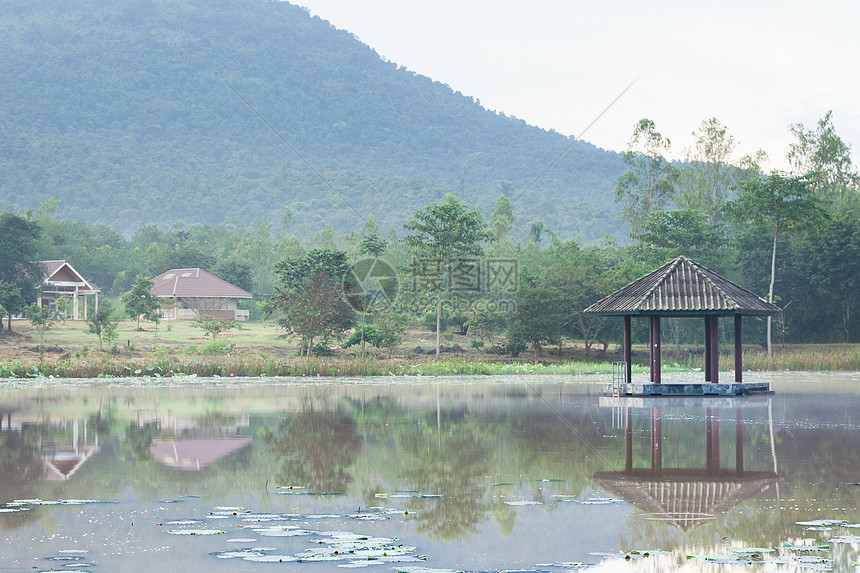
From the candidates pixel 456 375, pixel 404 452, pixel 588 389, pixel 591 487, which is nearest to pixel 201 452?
pixel 404 452

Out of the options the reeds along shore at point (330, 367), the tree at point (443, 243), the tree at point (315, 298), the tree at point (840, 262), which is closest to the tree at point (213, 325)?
the tree at point (315, 298)

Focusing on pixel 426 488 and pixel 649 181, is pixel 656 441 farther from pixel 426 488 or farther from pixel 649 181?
pixel 649 181

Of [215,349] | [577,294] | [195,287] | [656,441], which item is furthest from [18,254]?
[656,441]

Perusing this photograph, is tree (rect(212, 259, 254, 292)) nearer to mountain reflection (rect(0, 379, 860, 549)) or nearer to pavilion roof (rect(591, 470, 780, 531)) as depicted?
mountain reflection (rect(0, 379, 860, 549))

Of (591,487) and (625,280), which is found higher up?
(625,280)

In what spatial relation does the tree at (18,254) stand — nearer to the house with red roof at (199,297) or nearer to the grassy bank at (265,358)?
the grassy bank at (265,358)

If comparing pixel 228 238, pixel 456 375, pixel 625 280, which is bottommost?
pixel 456 375

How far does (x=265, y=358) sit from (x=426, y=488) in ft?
117

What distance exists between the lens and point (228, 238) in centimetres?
14200

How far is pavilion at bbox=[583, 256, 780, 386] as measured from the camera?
2881 cm

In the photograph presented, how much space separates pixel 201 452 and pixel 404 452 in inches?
144

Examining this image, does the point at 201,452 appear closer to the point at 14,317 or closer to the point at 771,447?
the point at 771,447

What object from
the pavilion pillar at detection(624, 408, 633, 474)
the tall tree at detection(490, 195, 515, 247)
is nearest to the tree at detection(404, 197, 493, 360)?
the pavilion pillar at detection(624, 408, 633, 474)

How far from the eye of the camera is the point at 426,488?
13297 mm
